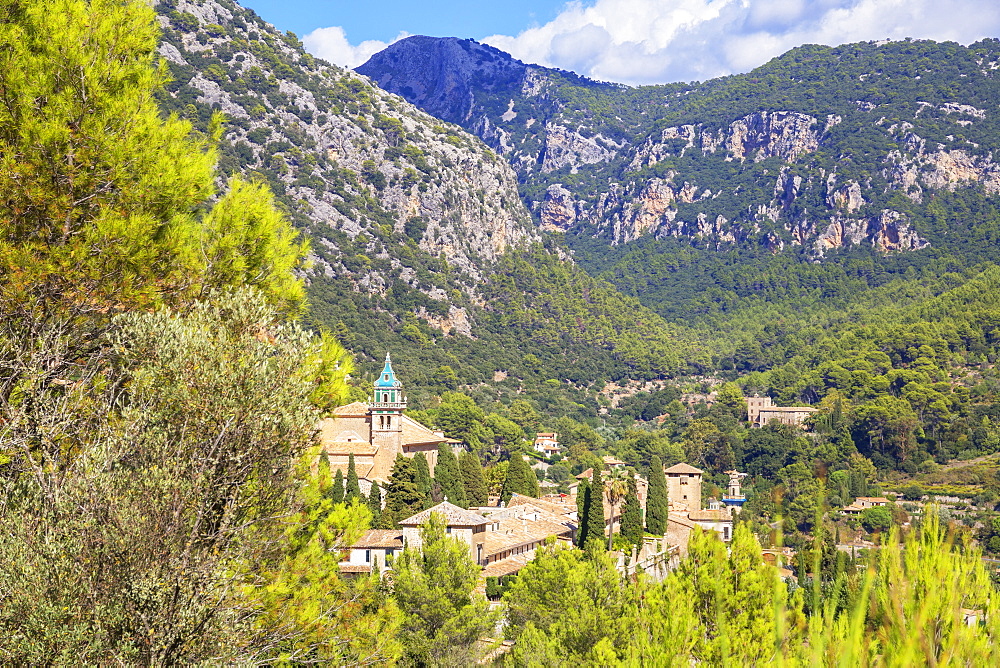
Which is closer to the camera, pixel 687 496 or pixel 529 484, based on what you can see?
pixel 529 484

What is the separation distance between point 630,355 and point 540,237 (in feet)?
90.5

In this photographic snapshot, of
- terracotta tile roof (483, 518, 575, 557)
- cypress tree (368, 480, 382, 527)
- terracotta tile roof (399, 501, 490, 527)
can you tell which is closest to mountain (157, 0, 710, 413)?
cypress tree (368, 480, 382, 527)

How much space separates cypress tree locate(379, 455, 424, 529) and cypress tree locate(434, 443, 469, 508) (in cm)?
470

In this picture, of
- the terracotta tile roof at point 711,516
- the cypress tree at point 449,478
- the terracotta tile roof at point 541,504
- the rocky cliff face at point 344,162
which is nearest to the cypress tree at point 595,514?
the terracotta tile roof at point 541,504

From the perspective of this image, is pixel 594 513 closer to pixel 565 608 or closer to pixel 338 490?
pixel 338 490

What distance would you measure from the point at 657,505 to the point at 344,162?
84.9 m

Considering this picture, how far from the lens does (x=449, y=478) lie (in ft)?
165

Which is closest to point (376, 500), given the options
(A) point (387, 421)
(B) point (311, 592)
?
(A) point (387, 421)

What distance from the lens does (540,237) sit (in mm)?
149125

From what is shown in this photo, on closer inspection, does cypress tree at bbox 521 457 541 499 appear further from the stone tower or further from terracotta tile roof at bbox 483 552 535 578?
terracotta tile roof at bbox 483 552 535 578

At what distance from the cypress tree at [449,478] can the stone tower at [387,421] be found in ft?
8.02

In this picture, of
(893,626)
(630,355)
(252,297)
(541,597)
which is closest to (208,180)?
(252,297)

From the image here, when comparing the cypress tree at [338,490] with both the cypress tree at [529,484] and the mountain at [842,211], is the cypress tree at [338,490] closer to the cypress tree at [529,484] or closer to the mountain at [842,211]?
the cypress tree at [529,484]

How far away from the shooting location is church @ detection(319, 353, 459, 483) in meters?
50.7
